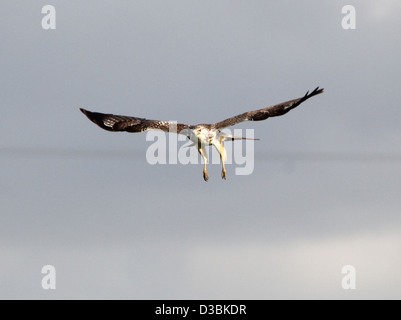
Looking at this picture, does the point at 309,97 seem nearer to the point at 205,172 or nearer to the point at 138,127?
the point at 205,172

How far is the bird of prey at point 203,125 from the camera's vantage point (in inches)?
1917

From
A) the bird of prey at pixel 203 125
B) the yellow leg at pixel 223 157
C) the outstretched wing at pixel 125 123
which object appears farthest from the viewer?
the outstretched wing at pixel 125 123

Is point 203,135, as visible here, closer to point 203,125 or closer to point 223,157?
point 203,125

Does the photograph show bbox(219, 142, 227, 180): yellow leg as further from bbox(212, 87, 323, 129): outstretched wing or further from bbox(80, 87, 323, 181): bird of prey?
bbox(212, 87, 323, 129): outstretched wing

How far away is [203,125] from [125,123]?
6081mm

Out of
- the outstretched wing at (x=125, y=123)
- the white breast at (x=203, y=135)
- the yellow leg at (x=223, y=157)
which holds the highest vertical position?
the outstretched wing at (x=125, y=123)

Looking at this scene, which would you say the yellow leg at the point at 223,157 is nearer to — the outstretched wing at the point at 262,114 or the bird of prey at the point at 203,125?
the bird of prey at the point at 203,125

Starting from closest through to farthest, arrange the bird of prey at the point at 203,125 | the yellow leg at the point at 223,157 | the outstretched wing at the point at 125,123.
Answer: the yellow leg at the point at 223,157
the bird of prey at the point at 203,125
the outstretched wing at the point at 125,123

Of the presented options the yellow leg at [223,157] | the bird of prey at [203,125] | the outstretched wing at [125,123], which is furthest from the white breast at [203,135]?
the outstretched wing at [125,123]

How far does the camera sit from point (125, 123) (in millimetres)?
53688

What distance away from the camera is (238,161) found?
155 ft

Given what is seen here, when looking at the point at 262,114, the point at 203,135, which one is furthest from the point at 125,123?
the point at 262,114
